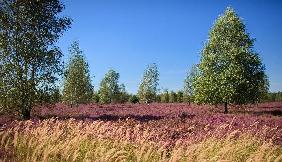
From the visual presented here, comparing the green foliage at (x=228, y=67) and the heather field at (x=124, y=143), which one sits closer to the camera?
the heather field at (x=124, y=143)

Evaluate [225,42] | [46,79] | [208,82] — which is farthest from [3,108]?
[225,42]

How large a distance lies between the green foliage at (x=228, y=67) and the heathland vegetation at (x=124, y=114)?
9 centimetres

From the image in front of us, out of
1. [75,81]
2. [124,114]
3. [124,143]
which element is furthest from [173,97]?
[124,143]

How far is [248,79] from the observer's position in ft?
112

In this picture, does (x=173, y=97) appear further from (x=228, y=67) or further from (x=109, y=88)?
(x=228, y=67)

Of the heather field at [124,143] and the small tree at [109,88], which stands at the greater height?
the small tree at [109,88]

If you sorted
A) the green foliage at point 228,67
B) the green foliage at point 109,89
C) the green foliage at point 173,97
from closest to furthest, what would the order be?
the green foliage at point 228,67 → the green foliage at point 109,89 → the green foliage at point 173,97

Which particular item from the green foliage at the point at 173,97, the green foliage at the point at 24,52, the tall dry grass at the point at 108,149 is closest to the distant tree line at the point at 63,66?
the green foliage at the point at 24,52

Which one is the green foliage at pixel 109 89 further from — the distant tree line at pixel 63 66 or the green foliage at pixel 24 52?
the green foliage at pixel 24 52

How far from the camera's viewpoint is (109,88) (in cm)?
8381

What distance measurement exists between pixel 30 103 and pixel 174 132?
9.56 metres

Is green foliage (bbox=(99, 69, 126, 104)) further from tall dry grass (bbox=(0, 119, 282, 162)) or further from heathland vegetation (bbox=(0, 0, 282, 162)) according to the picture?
tall dry grass (bbox=(0, 119, 282, 162))

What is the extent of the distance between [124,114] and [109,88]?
54.7 m

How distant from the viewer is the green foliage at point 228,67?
33.6 meters
